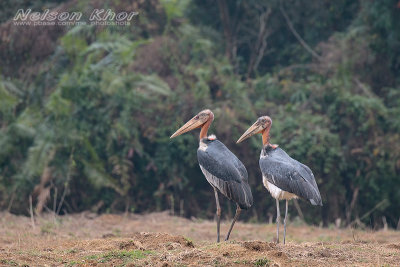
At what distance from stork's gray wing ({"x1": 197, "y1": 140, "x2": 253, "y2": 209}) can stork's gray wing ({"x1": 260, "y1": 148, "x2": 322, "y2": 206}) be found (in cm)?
31

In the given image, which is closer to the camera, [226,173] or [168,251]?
[168,251]

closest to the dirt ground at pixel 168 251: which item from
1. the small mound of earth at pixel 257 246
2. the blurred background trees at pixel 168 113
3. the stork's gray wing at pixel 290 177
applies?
the small mound of earth at pixel 257 246

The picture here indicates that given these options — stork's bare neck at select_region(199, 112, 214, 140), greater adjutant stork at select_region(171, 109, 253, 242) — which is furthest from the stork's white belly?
stork's bare neck at select_region(199, 112, 214, 140)

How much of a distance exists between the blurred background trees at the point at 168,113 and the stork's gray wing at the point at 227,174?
4269 millimetres

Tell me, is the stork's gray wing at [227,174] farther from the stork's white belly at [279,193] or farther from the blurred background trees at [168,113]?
the blurred background trees at [168,113]

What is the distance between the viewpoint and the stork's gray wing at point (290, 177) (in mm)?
7816

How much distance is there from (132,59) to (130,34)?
4.85 feet

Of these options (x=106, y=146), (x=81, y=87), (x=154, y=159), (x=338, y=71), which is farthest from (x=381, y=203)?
(x=81, y=87)

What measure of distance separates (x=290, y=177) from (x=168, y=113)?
20.0ft

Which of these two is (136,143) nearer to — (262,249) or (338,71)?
(338,71)

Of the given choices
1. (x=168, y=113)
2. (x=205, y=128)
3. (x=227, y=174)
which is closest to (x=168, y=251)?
(x=227, y=174)

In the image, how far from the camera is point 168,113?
540 inches

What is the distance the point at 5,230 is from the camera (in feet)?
32.1

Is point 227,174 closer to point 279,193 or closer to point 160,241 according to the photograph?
point 279,193
